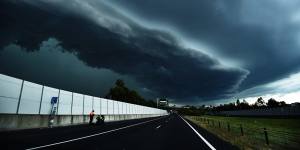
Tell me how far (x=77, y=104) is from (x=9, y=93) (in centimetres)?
1465

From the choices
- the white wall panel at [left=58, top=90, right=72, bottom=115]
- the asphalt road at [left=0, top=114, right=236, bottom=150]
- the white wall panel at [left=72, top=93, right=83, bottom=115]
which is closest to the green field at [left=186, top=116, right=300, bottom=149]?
the asphalt road at [left=0, top=114, right=236, bottom=150]

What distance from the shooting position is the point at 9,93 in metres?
17.9

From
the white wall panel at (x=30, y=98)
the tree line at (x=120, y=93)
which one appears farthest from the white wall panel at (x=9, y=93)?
the tree line at (x=120, y=93)

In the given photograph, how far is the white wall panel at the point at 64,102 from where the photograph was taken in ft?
89.9

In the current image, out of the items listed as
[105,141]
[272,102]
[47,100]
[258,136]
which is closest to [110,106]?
[47,100]

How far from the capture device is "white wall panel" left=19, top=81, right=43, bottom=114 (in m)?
19.6

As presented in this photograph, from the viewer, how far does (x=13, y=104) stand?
59.9ft

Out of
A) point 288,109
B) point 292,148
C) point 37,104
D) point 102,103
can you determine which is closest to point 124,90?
point 288,109

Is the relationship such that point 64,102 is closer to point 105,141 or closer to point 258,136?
point 105,141

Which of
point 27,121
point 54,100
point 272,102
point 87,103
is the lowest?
point 27,121

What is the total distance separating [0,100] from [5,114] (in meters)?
1.40

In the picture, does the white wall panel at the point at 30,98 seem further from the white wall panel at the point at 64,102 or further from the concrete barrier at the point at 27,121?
the white wall panel at the point at 64,102

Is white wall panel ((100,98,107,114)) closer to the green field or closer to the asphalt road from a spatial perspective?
the green field

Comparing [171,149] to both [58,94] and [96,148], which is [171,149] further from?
[58,94]
